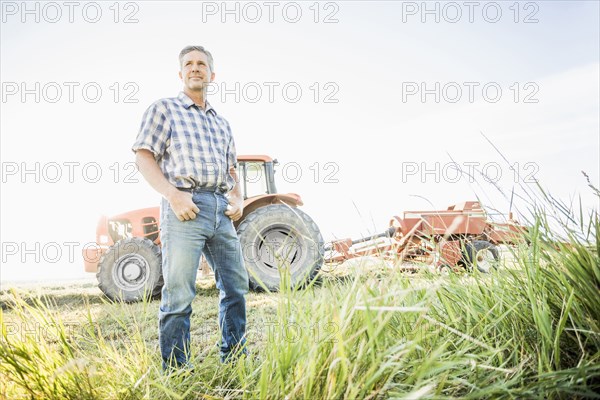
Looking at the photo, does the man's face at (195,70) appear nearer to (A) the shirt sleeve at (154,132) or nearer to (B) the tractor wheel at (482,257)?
(A) the shirt sleeve at (154,132)

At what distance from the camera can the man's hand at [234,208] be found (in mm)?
2413

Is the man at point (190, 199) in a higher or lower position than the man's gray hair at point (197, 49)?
lower

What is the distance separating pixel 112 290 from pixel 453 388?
4780 mm

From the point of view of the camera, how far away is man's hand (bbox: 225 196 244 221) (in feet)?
7.92

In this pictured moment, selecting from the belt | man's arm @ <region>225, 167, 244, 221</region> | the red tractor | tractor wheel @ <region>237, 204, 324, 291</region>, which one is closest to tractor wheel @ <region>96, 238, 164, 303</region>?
the red tractor

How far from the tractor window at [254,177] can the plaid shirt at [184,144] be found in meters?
3.20

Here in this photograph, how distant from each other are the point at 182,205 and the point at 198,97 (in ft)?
2.51

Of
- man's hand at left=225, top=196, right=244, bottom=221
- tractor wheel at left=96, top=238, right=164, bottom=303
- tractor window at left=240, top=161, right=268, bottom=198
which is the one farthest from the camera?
tractor window at left=240, top=161, right=268, bottom=198

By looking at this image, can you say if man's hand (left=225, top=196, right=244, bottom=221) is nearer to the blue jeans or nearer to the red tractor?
the blue jeans

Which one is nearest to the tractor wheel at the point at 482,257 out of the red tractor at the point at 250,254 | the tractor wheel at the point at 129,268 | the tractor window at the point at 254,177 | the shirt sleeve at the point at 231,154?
the shirt sleeve at the point at 231,154

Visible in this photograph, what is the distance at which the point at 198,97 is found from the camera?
249cm

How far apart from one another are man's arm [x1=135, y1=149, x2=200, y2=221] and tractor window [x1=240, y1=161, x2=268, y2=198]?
3.39 metres

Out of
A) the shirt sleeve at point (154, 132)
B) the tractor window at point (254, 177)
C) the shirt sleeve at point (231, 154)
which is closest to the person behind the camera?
the shirt sleeve at point (154, 132)

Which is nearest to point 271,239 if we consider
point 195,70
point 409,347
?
point 195,70
